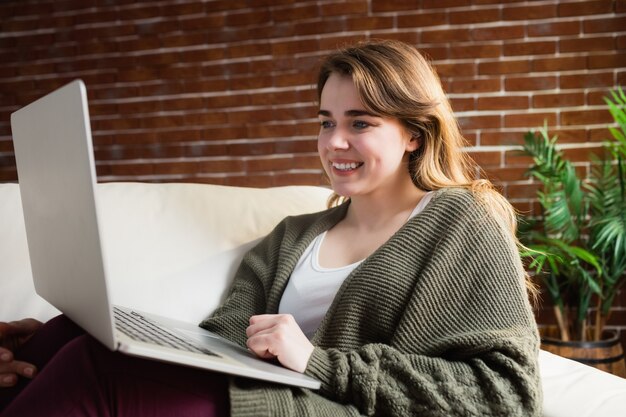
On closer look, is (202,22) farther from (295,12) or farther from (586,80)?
(586,80)

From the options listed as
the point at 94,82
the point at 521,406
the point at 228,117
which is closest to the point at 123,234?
the point at 521,406

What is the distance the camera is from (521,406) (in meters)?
1.05

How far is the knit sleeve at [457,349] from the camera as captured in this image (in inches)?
41.5

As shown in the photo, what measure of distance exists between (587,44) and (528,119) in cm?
38

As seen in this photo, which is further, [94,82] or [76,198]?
[94,82]

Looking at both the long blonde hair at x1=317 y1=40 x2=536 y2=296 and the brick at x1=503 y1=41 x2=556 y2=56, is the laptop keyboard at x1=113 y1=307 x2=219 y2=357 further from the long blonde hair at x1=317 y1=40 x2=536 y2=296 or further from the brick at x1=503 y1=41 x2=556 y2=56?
the brick at x1=503 y1=41 x2=556 y2=56

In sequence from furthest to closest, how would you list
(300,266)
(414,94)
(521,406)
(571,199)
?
(571,199) < (300,266) < (414,94) < (521,406)

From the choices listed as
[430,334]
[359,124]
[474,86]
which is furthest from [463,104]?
[430,334]

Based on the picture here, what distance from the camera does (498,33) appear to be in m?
2.54

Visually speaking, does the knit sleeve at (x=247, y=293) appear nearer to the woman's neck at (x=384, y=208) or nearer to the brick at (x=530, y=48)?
the woman's neck at (x=384, y=208)

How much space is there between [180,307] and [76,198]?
0.76m

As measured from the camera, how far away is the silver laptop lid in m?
0.78

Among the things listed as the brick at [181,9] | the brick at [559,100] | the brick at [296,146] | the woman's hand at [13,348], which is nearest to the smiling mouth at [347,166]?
the woman's hand at [13,348]

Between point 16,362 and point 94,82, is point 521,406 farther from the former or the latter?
point 94,82
